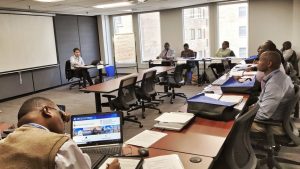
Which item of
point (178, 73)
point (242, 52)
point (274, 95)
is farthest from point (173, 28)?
point (274, 95)

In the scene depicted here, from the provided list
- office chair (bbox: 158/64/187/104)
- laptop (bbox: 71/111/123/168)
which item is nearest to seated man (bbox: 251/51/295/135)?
laptop (bbox: 71/111/123/168)

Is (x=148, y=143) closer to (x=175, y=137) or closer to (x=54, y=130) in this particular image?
(x=175, y=137)

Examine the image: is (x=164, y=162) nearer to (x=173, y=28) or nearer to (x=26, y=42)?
(x=26, y=42)

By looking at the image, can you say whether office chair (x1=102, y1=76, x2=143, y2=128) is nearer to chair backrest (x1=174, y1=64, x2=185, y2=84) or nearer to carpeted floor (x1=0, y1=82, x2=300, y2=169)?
carpeted floor (x1=0, y1=82, x2=300, y2=169)

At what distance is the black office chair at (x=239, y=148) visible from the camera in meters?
1.70

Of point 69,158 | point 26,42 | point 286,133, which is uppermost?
point 26,42

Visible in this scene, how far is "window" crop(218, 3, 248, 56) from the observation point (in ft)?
28.7

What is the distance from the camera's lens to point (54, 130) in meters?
1.03

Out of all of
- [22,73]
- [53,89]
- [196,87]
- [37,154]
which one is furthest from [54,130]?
[53,89]

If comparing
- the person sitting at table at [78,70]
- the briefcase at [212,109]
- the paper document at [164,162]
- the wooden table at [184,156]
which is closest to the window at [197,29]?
the person sitting at table at [78,70]

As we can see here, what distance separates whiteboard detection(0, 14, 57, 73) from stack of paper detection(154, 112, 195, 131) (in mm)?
6356

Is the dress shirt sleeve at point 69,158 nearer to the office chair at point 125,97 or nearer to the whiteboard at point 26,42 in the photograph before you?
the office chair at point 125,97

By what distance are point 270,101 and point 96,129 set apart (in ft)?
5.67

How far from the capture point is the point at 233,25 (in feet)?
29.2
